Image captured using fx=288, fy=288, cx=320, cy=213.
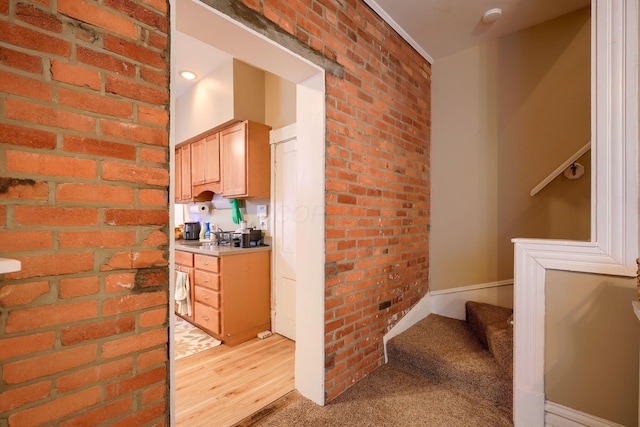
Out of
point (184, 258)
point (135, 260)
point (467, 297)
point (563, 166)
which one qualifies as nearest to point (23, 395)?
point (135, 260)

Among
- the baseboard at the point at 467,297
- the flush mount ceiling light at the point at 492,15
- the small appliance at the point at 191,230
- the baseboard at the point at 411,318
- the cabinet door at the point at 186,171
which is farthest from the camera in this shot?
the small appliance at the point at 191,230

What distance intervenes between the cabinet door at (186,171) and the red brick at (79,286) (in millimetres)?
3340

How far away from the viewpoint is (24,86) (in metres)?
0.81

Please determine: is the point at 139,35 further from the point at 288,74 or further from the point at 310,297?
the point at 310,297

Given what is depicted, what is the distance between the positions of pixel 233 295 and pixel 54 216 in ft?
6.86

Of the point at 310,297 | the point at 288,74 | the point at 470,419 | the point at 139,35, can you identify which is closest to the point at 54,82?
the point at 139,35

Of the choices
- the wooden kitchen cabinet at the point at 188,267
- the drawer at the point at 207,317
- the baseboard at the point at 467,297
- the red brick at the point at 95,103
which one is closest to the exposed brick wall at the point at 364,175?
the baseboard at the point at 467,297

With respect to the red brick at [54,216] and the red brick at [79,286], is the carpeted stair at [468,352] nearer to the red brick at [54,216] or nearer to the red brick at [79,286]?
the red brick at [79,286]

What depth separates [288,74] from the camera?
175cm

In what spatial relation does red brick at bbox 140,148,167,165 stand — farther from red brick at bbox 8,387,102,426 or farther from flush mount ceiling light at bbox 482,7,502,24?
flush mount ceiling light at bbox 482,7,502,24

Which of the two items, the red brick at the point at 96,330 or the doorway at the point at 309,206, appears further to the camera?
the doorway at the point at 309,206

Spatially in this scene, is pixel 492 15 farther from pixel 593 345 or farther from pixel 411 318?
pixel 411 318

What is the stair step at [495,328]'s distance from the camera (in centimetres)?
183

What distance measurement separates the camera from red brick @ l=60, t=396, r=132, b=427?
90cm
